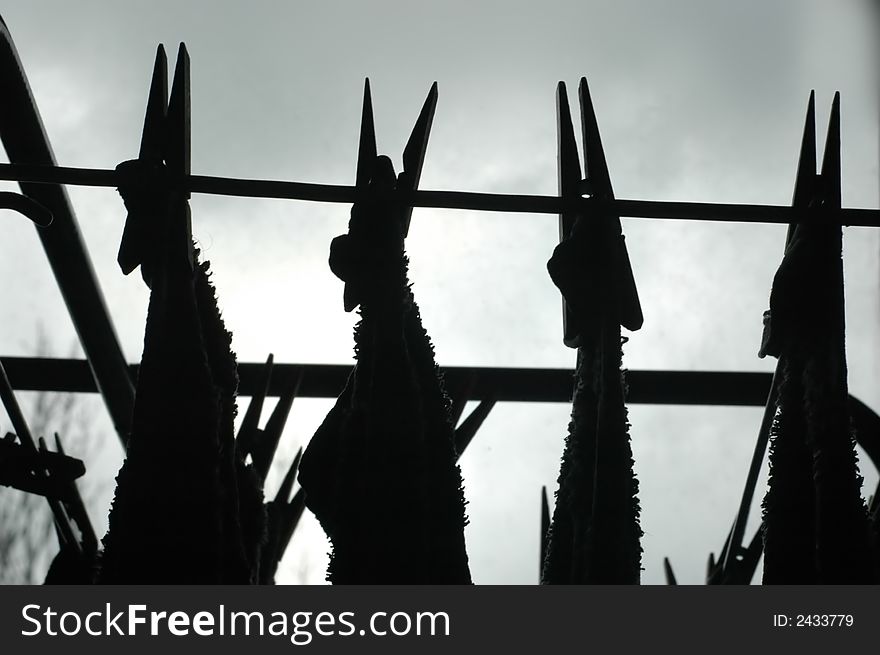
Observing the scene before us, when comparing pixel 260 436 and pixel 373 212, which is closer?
pixel 373 212

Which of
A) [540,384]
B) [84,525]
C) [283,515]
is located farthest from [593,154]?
[84,525]

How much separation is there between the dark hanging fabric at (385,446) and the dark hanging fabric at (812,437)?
394 mm

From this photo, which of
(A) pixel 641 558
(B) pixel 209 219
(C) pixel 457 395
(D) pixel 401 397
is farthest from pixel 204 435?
(B) pixel 209 219

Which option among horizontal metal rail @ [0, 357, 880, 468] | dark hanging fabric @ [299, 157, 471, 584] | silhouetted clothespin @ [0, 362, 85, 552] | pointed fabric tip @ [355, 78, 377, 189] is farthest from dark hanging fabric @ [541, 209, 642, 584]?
silhouetted clothespin @ [0, 362, 85, 552]

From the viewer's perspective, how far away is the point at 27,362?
165 cm

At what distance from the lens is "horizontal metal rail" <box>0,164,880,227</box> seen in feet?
3.29

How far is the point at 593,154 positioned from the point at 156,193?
0.54 metres

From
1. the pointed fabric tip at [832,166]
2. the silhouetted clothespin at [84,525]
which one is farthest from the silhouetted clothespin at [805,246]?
the silhouetted clothespin at [84,525]

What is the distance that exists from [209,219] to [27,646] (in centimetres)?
116

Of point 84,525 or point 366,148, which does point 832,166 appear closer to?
point 366,148

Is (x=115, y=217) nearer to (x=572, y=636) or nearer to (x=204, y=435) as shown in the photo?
(x=204, y=435)

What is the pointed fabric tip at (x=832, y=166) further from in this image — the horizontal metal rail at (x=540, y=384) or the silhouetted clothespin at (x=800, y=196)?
the horizontal metal rail at (x=540, y=384)

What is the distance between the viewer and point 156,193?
3.30 ft

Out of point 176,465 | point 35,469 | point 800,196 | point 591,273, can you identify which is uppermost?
point 800,196
